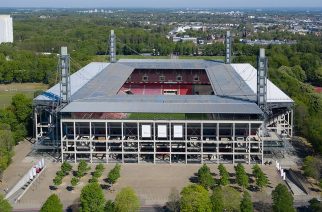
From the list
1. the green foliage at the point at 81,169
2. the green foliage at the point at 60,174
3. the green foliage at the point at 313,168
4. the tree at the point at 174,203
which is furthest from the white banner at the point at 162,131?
the green foliage at the point at 313,168

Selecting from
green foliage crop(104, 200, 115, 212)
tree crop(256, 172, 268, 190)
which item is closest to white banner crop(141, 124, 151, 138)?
tree crop(256, 172, 268, 190)

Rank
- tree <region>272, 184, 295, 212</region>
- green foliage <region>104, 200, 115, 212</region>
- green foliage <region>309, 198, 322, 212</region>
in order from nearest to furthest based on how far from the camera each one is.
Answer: tree <region>272, 184, 295, 212</region> → green foliage <region>104, 200, 115, 212</region> → green foliage <region>309, 198, 322, 212</region>

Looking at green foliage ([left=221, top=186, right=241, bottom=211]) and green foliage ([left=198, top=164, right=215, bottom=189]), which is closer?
green foliage ([left=221, top=186, right=241, bottom=211])

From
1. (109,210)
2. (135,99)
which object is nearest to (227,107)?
(135,99)

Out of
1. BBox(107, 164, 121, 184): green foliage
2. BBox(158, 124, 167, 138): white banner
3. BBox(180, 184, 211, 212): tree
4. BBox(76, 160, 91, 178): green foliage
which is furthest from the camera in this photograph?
BBox(158, 124, 167, 138): white banner

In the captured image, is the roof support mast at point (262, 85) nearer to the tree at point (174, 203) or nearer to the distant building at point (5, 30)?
the tree at point (174, 203)

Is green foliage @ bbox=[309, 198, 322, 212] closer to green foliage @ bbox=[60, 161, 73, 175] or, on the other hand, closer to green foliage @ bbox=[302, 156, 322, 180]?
green foliage @ bbox=[302, 156, 322, 180]

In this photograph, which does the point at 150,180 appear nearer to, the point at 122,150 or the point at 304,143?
the point at 122,150

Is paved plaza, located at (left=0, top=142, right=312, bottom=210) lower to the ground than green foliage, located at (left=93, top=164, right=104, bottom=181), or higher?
lower
